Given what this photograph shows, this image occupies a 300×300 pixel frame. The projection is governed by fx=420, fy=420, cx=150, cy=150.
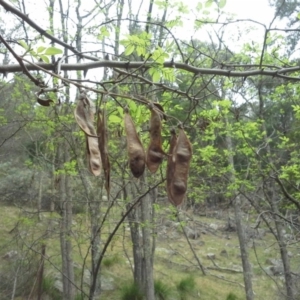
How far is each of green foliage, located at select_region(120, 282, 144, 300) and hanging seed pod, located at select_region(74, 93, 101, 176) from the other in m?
8.14

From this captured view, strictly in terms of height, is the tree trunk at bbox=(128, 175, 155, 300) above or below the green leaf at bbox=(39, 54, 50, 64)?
below

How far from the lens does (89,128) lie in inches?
42.5

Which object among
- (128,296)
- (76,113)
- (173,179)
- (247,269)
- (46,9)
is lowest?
(128,296)

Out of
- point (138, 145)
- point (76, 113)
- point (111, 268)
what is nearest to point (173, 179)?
point (138, 145)

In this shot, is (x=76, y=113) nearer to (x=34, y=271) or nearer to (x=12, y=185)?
(x=34, y=271)

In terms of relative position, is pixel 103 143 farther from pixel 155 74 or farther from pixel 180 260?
pixel 180 260

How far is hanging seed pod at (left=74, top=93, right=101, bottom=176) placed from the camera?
1.06 meters

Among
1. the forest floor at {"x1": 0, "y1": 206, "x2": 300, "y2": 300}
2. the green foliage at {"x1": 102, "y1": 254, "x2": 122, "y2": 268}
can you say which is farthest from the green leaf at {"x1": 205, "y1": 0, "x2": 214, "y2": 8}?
the green foliage at {"x1": 102, "y1": 254, "x2": 122, "y2": 268}

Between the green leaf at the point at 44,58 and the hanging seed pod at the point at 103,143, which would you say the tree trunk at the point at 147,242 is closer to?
the green leaf at the point at 44,58

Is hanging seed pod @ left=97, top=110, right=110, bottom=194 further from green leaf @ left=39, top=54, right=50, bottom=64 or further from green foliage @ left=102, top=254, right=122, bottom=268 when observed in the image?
green foliage @ left=102, top=254, right=122, bottom=268

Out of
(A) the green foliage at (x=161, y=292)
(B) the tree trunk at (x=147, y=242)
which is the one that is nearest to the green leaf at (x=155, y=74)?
(B) the tree trunk at (x=147, y=242)

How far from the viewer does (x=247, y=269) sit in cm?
895

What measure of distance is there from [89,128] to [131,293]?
27.0 ft

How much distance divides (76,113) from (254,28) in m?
6.77
